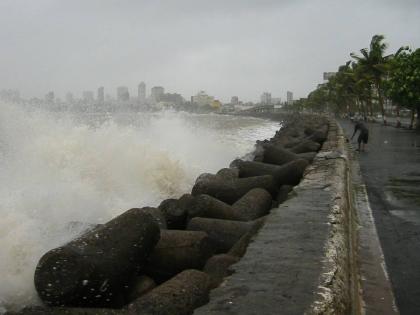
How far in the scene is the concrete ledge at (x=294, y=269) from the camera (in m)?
2.31

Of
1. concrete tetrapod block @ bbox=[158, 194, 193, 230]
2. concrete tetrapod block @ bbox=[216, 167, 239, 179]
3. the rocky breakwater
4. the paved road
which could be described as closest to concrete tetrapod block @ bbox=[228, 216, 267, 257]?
the rocky breakwater

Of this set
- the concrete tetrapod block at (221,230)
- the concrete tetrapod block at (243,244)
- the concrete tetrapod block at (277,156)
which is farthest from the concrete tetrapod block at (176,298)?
the concrete tetrapod block at (277,156)

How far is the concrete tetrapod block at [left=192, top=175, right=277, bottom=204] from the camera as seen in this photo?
21.2ft

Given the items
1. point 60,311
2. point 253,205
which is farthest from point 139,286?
point 253,205

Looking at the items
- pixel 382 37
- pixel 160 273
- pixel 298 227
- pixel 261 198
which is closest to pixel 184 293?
pixel 160 273

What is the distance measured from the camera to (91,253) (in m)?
3.03

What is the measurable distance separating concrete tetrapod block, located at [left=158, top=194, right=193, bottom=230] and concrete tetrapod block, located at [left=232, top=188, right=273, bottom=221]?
599 millimetres

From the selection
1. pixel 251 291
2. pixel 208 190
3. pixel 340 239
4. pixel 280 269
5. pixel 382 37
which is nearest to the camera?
pixel 251 291

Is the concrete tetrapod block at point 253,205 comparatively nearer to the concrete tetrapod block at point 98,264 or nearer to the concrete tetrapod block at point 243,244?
the concrete tetrapod block at point 243,244

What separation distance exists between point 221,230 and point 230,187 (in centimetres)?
231

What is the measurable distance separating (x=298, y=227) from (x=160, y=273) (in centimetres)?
114

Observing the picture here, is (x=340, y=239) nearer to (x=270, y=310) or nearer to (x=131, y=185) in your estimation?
(x=270, y=310)

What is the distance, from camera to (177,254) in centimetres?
371

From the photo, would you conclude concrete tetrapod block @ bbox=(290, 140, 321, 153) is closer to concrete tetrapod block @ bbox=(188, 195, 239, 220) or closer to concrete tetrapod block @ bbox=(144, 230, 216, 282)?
concrete tetrapod block @ bbox=(188, 195, 239, 220)
